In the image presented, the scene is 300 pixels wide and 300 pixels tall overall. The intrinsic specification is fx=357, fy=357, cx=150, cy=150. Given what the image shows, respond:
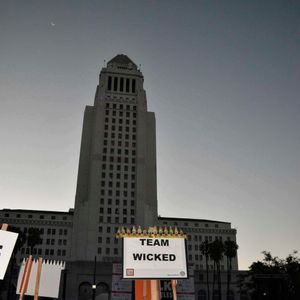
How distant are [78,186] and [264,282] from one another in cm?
6044

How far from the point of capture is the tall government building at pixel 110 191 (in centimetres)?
10394

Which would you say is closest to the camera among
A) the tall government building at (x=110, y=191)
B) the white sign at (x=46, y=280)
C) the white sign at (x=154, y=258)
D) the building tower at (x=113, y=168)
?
the white sign at (x=46, y=280)

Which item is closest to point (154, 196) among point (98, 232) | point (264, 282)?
point (98, 232)

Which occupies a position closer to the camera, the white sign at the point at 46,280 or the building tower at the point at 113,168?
the white sign at the point at 46,280

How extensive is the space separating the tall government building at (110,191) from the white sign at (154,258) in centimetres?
8075

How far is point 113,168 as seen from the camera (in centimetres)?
11231

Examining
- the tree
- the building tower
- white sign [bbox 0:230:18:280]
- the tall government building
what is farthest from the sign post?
the building tower

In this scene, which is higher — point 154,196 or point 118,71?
point 118,71

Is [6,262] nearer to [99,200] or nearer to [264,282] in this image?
[264,282]

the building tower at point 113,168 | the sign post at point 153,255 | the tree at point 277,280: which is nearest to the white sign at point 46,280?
the sign post at point 153,255

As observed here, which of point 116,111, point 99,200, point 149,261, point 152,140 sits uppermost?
point 116,111

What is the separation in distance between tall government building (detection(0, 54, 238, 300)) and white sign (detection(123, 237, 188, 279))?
80.8 m

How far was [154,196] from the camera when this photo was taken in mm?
114125

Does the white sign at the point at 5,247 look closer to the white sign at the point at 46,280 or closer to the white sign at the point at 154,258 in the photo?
the white sign at the point at 46,280
